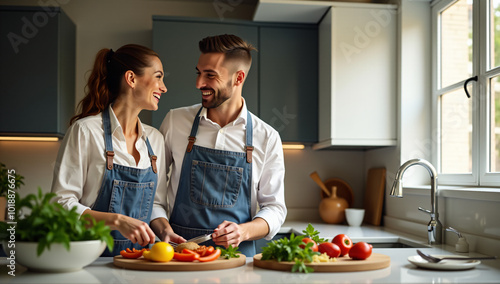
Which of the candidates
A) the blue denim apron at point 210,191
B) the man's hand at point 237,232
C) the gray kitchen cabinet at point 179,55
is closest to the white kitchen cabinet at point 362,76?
the gray kitchen cabinet at point 179,55

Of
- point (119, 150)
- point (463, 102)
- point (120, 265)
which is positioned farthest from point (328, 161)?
point (120, 265)

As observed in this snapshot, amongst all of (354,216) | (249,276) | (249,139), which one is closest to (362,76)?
(354,216)

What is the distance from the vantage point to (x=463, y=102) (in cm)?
280

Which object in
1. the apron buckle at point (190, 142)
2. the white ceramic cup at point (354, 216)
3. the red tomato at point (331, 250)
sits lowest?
the white ceramic cup at point (354, 216)

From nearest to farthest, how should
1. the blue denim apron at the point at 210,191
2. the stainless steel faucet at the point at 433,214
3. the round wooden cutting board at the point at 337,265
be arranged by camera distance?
the round wooden cutting board at the point at 337,265, the blue denim apron at the point at 210,191, the stainless steel faucet at the point at 433,214

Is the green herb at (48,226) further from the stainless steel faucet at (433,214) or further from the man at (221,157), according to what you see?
the stainless steel faucet at (433,214)

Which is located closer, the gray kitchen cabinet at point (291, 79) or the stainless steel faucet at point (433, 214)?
the stainless steel faucet at point (433, 214)

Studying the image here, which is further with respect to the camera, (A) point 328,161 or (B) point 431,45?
(A) point 328,161

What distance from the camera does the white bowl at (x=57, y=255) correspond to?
136 centimetres

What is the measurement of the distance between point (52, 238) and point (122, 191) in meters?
0.63

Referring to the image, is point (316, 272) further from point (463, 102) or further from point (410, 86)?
point (410, 86)

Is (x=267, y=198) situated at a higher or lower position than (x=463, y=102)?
lower

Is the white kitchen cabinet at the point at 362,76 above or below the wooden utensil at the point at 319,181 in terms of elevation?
above

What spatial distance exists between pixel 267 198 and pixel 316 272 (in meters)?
0.74
